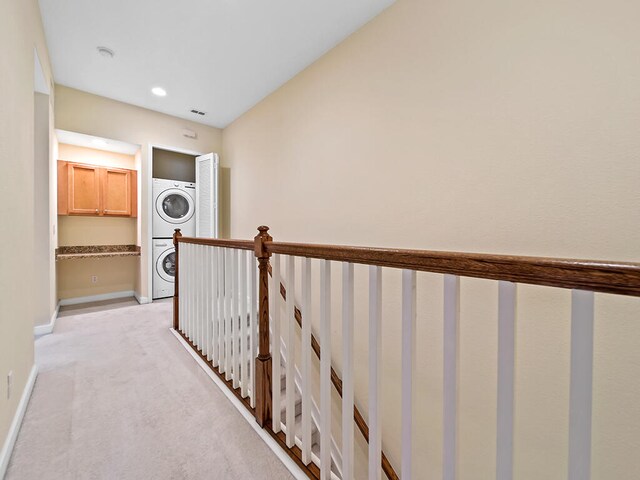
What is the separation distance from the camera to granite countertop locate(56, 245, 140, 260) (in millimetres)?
3708

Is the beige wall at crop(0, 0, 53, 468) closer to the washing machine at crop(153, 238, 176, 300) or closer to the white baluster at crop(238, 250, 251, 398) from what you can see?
the white baluster at crop(238, 250, 251, 398)

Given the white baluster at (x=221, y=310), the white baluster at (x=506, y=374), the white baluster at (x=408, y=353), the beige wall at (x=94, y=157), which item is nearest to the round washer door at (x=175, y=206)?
the beige wall at (x=94, y=157)

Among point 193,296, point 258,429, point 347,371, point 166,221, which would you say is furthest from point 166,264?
point 347,371

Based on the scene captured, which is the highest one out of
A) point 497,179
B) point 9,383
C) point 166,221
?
point 497,179

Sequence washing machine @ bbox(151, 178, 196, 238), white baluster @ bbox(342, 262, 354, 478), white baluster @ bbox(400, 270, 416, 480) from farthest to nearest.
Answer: washing machine @ bbox(151, 178, 196, 238) → white baluster @ bbox(342, 262, 354, 478) → white baluster @ bbox(400, 270, 416, 480)

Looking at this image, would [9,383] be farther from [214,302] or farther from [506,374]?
[506,374]

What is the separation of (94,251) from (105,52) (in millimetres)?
2816

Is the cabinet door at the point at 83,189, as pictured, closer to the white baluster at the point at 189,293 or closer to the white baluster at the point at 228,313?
the white baluster at the point at 189,293

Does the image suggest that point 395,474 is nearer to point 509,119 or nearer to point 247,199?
point 509,119

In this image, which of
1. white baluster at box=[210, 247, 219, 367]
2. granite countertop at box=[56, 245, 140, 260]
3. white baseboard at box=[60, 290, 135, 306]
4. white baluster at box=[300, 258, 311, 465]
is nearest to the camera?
white baluster at box=[300, 258, 311, 465]

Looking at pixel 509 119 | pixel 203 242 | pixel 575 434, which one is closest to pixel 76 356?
pixel 203 242

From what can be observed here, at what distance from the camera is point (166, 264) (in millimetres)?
4242

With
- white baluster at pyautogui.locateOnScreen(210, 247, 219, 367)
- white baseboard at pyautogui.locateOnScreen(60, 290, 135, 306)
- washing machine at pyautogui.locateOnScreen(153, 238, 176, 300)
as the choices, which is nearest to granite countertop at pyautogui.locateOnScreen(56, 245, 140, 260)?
washing machine at pyautogui.locateOnScreen(153, 238, 176, 300)

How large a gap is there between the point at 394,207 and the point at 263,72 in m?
2.26
